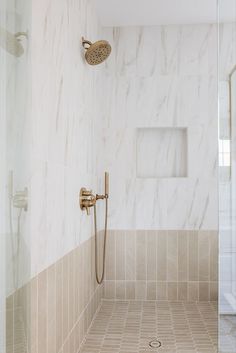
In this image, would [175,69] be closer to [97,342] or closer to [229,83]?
[229,83]

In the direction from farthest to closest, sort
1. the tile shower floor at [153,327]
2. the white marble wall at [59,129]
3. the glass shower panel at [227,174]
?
the tile shower floor at [153,327]
the glass shower panel at [227,174]
the white marble wall at [59,129]

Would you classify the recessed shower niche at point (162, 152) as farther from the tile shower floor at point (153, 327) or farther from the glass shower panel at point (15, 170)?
the glass shower panel at point (15, 170)

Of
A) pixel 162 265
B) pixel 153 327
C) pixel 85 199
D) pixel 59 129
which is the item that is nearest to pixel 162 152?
pixel 162 265

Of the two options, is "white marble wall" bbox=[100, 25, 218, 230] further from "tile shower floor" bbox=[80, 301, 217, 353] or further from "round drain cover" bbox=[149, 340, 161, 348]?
"round drain cover" bbox=[149, 340, 161, 348]

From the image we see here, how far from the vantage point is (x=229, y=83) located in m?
2.19

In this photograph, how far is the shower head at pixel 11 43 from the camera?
0.90m

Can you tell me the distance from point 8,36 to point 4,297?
1.82ft

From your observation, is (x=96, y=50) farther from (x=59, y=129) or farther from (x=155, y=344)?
(x=155, y=344)

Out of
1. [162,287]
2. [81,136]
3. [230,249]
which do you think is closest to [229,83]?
[230,249]

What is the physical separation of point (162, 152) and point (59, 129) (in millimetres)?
1814

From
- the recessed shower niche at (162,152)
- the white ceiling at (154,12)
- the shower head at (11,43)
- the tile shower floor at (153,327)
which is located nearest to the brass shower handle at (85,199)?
the tile shower floor at (153,327)

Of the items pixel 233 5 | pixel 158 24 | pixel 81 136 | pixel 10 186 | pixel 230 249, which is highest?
pixel 158 24

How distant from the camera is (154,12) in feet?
11.5

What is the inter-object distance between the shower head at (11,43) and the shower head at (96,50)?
5.81 feet
